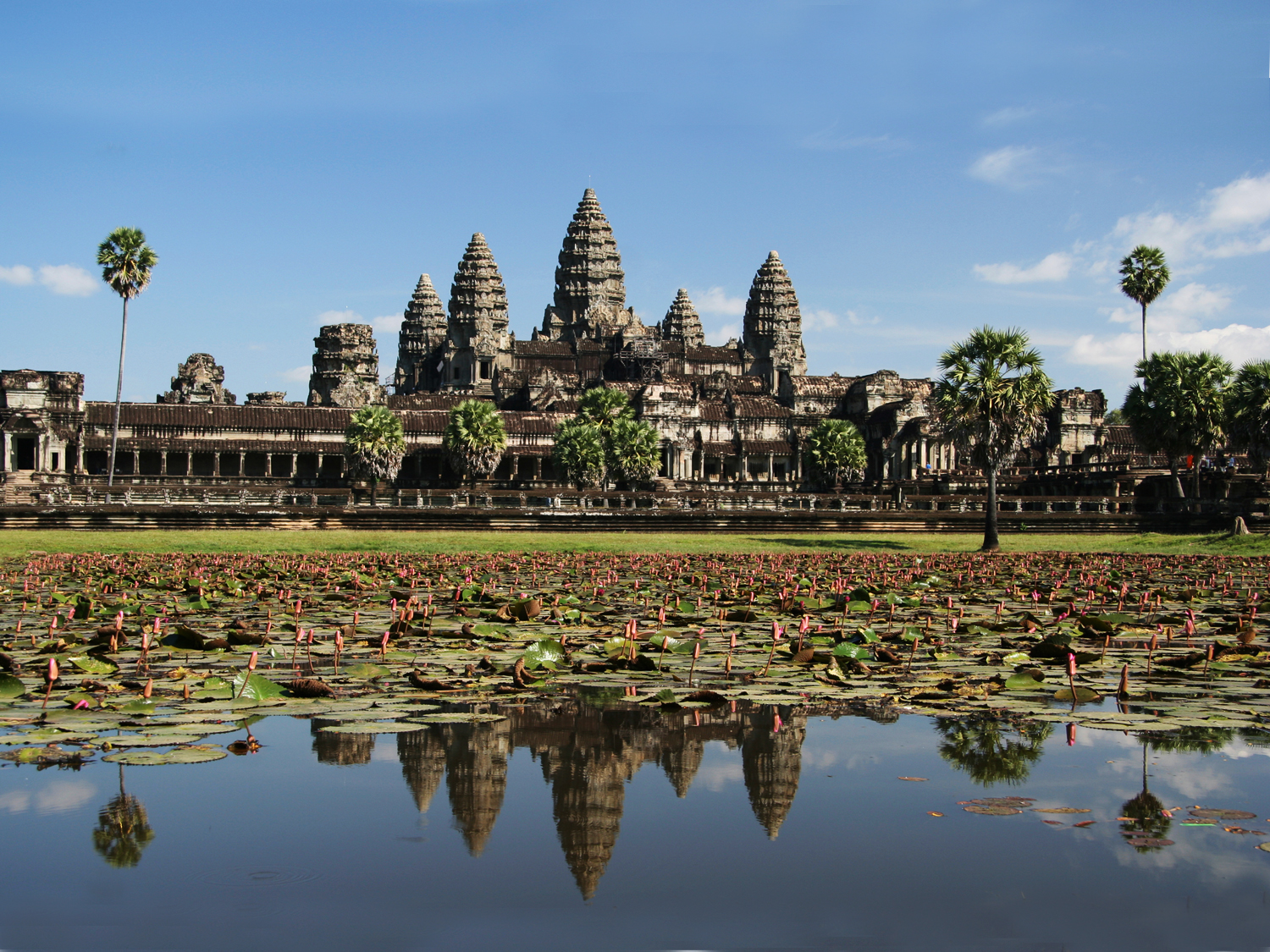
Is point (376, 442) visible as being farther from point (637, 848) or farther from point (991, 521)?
point (637, 848)

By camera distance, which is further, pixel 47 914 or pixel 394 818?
pixel 394 818

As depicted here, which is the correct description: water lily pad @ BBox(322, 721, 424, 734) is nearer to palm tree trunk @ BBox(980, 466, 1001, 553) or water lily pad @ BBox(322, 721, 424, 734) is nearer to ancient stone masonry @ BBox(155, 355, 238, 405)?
palm tree trunk @ BBox(980, 466, 1001, 553)

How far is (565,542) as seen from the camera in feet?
116

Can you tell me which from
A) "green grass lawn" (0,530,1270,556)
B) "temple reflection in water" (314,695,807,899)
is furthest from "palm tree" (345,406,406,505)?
"temple reflection in water" (314,695,807,899)

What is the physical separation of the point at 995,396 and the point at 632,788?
3396 cm

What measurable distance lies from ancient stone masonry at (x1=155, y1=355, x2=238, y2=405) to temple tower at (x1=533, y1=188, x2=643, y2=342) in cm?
3217

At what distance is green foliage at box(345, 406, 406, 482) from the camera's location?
72562 mm

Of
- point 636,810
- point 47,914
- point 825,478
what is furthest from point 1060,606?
point 825,478

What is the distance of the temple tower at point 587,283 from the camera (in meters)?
121

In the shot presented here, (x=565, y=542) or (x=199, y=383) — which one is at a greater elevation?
(x=199, y=383)

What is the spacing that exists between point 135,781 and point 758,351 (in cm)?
11379

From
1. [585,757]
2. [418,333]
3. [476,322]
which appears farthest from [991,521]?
[418,333]

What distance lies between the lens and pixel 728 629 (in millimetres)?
12156

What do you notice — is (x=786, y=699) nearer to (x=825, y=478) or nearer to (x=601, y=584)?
(x=601, y=584)
